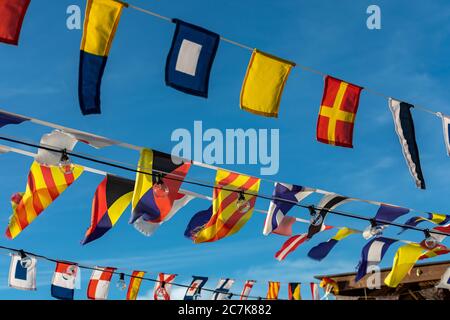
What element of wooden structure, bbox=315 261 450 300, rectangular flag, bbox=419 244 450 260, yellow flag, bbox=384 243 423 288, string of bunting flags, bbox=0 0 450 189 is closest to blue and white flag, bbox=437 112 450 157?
string of bunting flags, bbox=0 0 450 189

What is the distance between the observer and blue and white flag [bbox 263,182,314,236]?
32.5 feet

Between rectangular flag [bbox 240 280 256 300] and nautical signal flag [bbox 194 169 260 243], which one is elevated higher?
nautical signal flag [bbox 194 169 260 243]

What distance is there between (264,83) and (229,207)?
7.25 ft

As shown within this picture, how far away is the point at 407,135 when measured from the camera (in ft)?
35.3

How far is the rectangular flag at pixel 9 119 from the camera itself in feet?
23.9

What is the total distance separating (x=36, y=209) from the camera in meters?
8.49

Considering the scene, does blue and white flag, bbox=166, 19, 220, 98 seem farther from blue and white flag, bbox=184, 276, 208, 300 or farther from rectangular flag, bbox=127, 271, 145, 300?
blue and white flag, bbox=184, 276, 208, 300

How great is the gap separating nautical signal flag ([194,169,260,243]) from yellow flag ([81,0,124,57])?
3032 millimetres

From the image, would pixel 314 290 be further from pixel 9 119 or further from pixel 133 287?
pixel 9 119

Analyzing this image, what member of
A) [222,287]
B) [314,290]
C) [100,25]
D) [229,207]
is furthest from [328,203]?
[314,290]

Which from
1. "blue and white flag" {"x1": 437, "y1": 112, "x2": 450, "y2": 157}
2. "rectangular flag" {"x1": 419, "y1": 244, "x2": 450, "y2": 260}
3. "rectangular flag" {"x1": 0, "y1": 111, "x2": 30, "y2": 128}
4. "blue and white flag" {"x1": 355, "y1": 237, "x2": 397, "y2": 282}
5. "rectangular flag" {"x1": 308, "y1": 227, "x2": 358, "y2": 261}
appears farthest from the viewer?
"rectangular flag" {"x1": 419, "y1": 244, "x2": 450, "y2": 260}

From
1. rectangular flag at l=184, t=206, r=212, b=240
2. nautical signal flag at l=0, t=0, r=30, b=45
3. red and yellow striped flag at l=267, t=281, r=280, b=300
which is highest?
nautical signal flag at l=0, t=0, r=30, b=45

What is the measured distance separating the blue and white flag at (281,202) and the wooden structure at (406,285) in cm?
723
